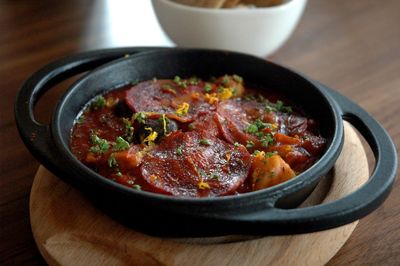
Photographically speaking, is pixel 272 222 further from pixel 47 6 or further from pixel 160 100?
pixel 47 6

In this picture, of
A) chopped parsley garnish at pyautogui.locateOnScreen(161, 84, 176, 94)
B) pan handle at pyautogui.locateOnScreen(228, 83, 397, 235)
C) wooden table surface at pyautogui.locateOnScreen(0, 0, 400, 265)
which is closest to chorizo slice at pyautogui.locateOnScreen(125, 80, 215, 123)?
chopped parsley garnish at pyautogui.locateOnScreen(161, 84, 176, 94)

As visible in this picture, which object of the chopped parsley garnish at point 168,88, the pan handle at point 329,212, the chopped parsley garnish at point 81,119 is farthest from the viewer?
the chopped parsley garnish at point 168,88

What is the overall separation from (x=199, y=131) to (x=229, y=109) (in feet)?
0.52

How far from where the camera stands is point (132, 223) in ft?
4.02

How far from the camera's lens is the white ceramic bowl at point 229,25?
1.99 m

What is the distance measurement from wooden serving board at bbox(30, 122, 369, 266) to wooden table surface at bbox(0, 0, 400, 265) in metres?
0.11

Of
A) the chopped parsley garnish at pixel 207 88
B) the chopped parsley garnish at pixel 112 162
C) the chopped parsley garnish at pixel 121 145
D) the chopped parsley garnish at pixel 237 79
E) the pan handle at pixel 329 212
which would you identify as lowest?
the chopped parsley garnish at pixel 112 162

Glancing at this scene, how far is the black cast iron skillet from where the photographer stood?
110 centimetres

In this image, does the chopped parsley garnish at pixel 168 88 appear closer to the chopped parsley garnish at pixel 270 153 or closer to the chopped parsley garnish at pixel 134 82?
the chopped parsley garnish at pixel 134 82

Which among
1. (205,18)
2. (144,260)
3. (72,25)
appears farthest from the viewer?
(72,25)

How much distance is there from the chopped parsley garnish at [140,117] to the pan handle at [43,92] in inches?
9.6

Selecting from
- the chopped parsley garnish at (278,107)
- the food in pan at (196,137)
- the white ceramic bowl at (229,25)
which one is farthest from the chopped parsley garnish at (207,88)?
the white ceramic bowl at (229,25)

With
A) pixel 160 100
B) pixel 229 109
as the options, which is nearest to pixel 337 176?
pixel 229 109

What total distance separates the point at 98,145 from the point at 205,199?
1.37ft
